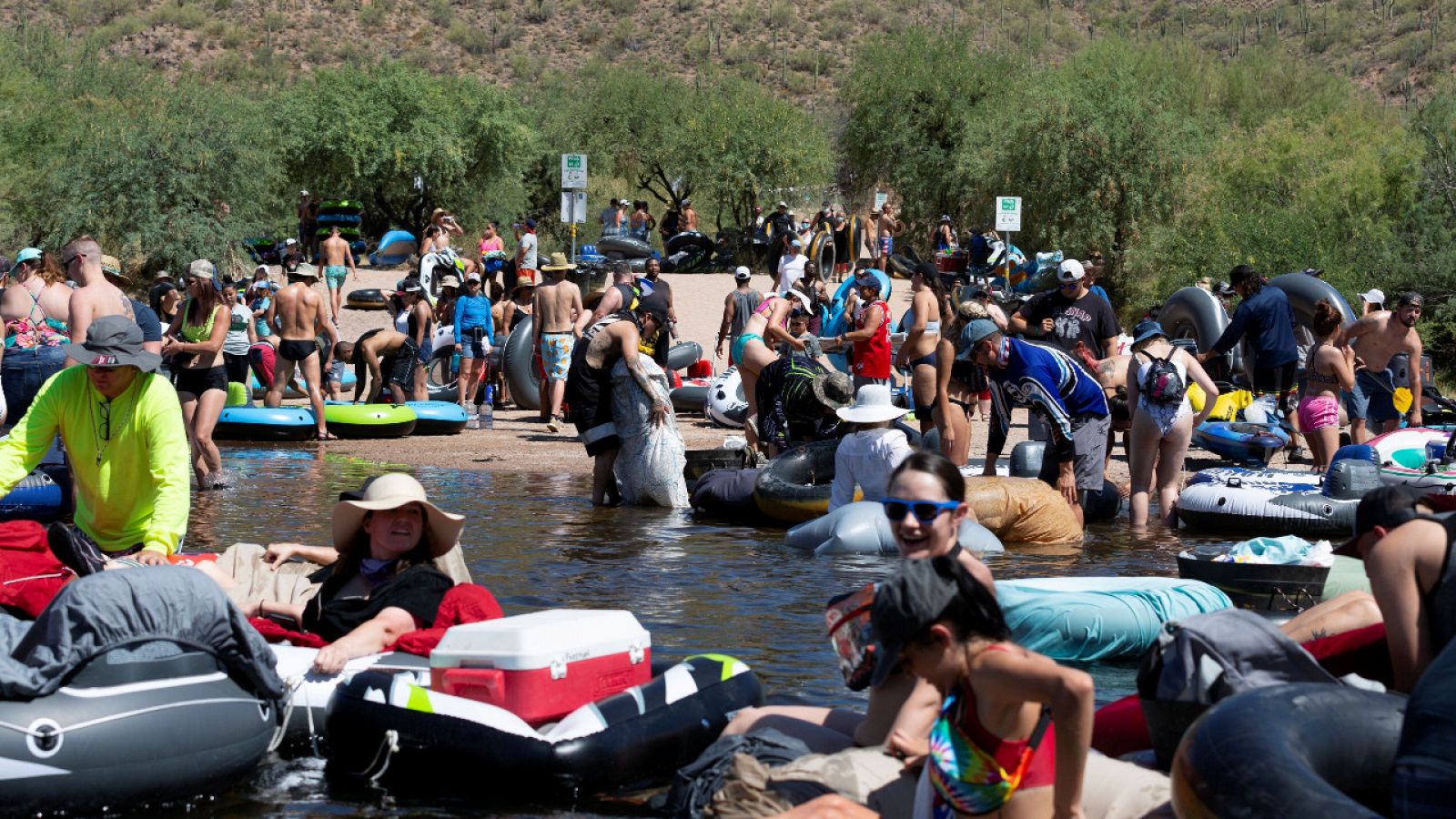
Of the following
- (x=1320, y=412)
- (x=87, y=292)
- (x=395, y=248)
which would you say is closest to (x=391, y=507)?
(x=87, y=292)

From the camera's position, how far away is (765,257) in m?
31.5

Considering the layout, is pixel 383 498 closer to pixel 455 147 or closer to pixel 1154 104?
pixel 1154 104

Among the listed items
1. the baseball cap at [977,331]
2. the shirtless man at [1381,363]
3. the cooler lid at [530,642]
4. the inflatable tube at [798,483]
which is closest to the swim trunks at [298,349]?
the inflatable tube at [798,483]

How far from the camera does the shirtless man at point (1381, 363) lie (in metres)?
13.2

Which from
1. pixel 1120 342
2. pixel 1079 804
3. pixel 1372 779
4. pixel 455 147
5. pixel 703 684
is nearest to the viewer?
pixel 1079 804

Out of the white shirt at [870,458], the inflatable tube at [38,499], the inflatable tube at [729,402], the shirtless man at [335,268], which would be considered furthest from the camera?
the shirtless man at [335,268]

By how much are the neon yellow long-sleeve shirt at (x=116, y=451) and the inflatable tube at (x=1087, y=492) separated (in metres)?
5.94

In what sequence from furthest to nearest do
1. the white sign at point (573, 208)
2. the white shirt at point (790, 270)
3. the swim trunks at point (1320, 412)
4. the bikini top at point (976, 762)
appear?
the white shirt at point (790, 270)
the white sign at point (573, 208)
the swim trunks at point (1320, 412)
the bikini top at point (976, 762)

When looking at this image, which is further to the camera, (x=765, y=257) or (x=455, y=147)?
(x=455, y=147)

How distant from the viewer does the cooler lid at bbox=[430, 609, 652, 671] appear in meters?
5.23

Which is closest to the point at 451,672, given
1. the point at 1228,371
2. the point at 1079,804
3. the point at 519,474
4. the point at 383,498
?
the point at 383,498

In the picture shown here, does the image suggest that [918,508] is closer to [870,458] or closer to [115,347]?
[115,347]

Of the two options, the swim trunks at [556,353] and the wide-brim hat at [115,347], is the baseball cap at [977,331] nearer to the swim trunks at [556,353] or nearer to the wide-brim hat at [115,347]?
the wide-brim hat at [115,347]

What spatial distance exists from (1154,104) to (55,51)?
94.2 feet
